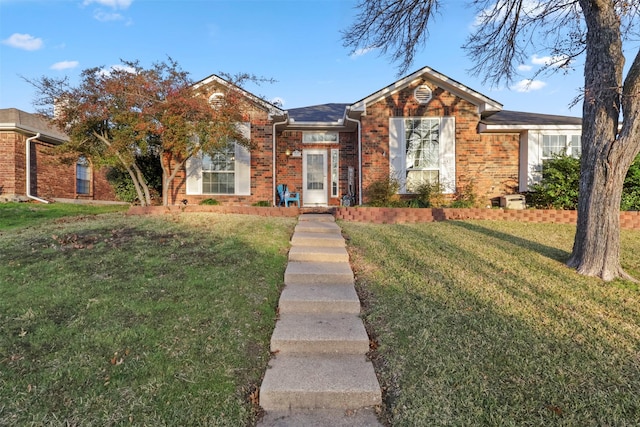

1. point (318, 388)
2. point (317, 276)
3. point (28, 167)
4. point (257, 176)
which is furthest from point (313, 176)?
point (28, 167)

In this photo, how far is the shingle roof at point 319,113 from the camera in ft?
40.9

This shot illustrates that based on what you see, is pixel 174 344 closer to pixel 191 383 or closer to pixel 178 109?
pixel 191 383

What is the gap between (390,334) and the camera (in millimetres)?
3338

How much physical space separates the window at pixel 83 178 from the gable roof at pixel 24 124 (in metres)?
1.54

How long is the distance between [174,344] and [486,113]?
11419mm

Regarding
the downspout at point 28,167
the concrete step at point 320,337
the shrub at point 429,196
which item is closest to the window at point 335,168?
the shrub at point 429,196

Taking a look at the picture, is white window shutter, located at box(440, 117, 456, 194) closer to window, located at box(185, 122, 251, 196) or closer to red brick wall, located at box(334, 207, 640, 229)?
red brick wall, located at box(334, 207, 640, 229)

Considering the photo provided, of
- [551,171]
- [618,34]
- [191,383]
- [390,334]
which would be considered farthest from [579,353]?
[551,171]

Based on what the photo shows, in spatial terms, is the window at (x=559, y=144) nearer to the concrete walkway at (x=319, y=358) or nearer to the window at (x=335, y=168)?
the window at (x=335, y=168)

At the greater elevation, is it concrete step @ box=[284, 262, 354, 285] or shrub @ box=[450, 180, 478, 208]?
shrub @ box=[450, 180, 478, 208]

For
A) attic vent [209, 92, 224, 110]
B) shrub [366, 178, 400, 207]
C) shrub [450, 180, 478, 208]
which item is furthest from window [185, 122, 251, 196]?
shrub [450, 180, 478, 208]

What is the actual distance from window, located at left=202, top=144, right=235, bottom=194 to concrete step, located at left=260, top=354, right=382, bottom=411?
9223 millimetres

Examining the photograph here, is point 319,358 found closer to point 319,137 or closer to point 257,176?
point 257,176

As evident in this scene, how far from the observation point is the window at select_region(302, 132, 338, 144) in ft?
40.8
